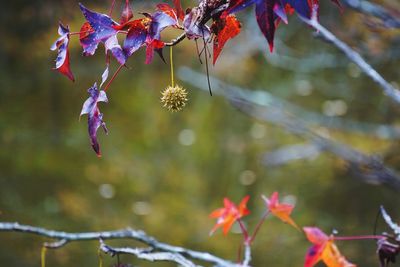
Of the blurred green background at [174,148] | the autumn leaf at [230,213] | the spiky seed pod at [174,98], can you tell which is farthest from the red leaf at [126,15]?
the blurred green background at [174,148]

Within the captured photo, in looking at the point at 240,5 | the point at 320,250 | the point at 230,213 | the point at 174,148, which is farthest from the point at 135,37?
the point at 174,148

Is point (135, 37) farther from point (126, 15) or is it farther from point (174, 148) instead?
point (174, 148)

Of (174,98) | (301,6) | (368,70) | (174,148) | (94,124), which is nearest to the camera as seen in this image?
(301,6)

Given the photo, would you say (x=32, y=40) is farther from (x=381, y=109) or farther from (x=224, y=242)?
(x=381, y=109)

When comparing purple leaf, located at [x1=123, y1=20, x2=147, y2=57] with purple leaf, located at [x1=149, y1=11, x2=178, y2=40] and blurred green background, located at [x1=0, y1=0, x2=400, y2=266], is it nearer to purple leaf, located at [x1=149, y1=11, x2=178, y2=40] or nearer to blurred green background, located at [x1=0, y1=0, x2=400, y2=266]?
purple leaf, located at [x1=149, y1=11, x2=178, y2=40]

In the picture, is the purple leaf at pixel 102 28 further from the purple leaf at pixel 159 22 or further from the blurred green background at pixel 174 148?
the blurred green background at pixel 174 148

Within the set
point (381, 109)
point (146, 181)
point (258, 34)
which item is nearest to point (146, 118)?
point (146, 181)
